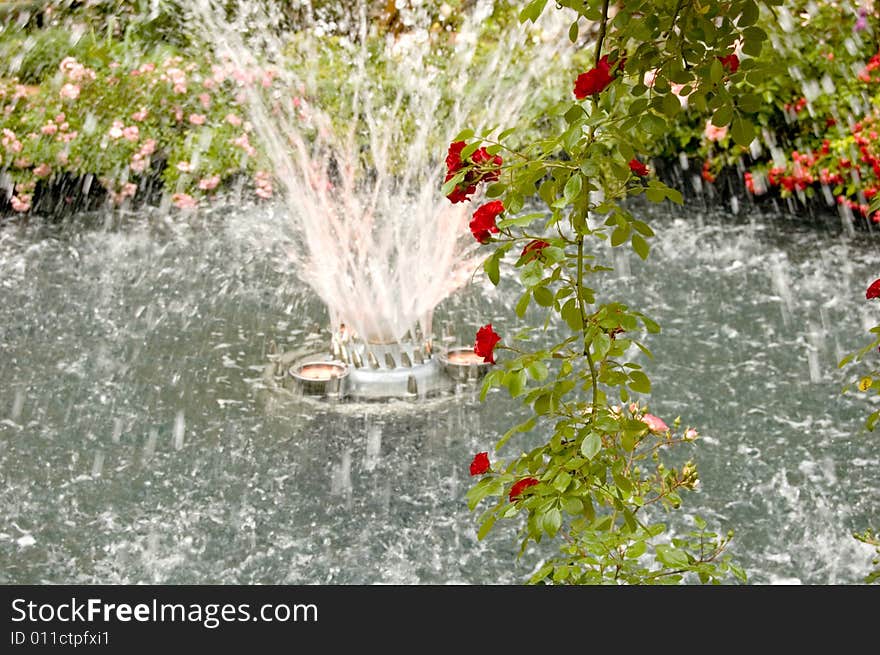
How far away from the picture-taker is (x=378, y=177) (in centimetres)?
763

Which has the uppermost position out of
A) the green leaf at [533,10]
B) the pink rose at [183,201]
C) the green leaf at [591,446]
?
the pink rose at [183,201]

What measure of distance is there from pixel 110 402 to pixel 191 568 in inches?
57.9

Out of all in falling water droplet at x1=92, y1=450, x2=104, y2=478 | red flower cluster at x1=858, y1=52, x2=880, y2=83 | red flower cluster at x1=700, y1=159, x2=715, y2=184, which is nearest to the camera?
falling water droplet at x1=92, y1=450, x2=104, y2=478

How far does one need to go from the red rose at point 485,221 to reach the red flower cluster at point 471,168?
0.05 meters

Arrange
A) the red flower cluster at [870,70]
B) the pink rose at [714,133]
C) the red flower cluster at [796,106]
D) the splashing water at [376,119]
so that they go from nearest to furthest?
the splashing water at [376,119] → the red flower cluster at [870,70] → the red flower cluster at [796,106] → the pink rose at [714,133]

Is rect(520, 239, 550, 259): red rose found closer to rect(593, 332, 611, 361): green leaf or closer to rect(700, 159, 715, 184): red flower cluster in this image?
rect(593, 332, 611, 361): green leaf

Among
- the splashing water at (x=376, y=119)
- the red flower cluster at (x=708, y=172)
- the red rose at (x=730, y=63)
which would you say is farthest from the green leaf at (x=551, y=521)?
the red flower cluster at (x=708, y=172)

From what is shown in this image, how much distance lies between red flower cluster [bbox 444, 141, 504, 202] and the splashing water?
3.77m

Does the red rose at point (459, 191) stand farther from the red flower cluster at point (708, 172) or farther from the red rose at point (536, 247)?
the red flower cluster at point (708, 172)

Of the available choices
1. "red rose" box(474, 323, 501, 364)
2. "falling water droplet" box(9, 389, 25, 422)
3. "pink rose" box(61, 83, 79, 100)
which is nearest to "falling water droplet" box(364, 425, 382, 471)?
"falling water droplet" box(9, 389, 25, 422)

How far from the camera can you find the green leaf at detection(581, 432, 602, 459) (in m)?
1.81

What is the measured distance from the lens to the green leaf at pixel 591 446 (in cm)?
181

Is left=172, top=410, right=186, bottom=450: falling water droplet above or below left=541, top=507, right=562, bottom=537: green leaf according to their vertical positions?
above
